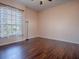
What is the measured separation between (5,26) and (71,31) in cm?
431

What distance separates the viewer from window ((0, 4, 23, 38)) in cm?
398

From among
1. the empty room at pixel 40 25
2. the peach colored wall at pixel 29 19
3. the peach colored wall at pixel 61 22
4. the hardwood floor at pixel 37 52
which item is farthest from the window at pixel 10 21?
the peach colored wall at pixel 61 22

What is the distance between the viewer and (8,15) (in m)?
4.32

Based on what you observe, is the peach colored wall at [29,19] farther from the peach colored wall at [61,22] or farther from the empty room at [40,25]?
the peach colored wall at [61,22]

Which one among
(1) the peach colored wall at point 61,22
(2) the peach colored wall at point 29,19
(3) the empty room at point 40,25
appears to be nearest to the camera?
(3) the empty room at point 40,25

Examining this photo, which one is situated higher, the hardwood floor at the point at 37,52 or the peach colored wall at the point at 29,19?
the peach colored wall at the point at 29,19

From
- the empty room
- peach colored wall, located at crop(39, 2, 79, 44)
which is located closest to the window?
the empty room

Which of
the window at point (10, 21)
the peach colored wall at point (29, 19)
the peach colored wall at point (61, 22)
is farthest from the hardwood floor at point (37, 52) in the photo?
the peach colored wall at point (61, 22)

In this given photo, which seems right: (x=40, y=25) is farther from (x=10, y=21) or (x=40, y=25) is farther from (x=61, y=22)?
(x=10, y=21)

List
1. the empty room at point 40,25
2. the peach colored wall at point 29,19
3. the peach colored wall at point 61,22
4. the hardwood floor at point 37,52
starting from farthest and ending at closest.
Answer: the peach colored wall at point 61,22
the peach colored wall at point 29,19
the empty room at point 40,25
the hardwood floor at point 37,52

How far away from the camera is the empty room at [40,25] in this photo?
157 inches

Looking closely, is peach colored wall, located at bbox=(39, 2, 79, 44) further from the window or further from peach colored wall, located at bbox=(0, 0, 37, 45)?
the window

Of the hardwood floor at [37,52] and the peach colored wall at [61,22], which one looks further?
the peach colored wall at [61,22]

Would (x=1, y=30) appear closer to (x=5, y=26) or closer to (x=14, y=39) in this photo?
(x=5, y=26)
